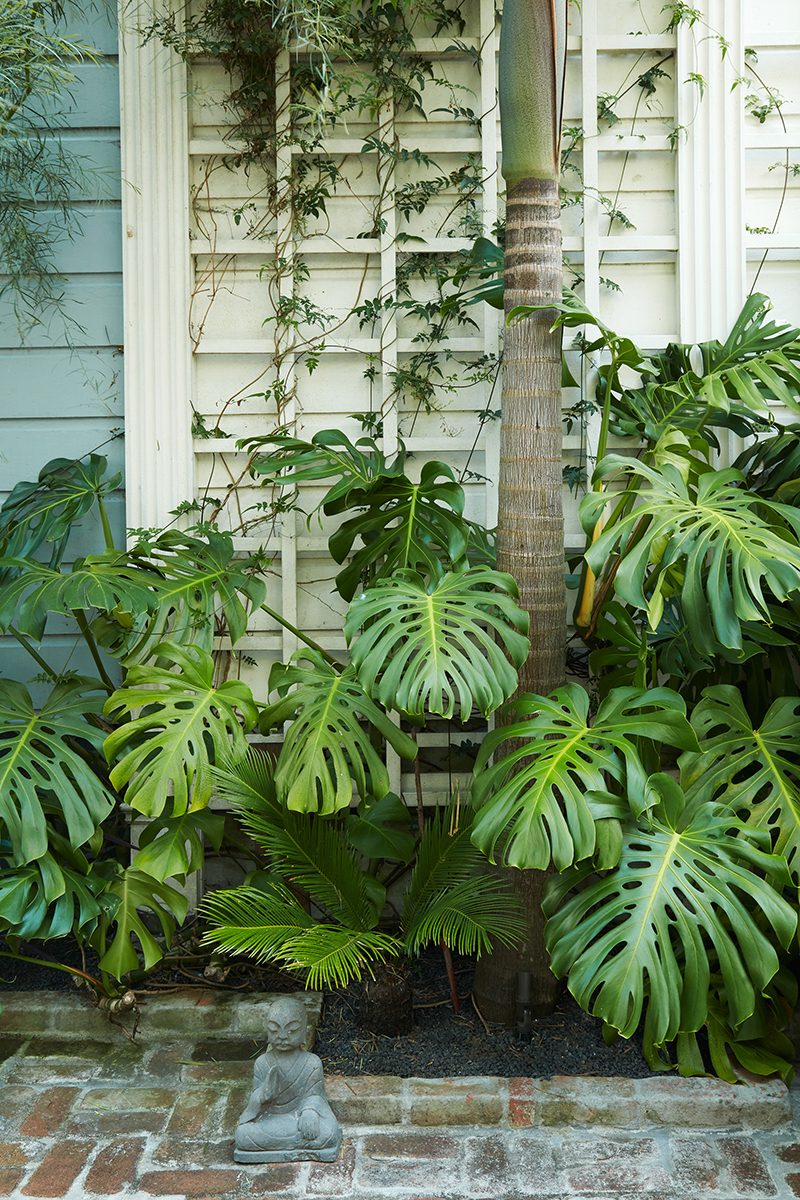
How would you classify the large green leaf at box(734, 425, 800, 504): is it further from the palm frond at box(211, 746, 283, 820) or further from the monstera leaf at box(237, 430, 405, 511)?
the palm frond at box(211, 746, 283, 820)

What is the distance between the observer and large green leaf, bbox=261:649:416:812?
1.90 metres

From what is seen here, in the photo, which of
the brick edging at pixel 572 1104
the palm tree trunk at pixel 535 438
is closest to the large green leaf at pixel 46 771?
the brick edging at pixel 572 1104

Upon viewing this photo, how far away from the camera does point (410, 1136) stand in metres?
1.96

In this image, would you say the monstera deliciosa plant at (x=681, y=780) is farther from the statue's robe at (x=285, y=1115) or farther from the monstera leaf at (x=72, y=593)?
the monstera leaf at (x=72, y=593)

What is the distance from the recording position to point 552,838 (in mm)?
1744

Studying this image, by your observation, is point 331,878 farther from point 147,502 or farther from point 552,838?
point 147,502

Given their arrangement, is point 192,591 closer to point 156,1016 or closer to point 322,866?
point 322,866

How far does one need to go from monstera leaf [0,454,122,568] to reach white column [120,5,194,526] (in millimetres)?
111

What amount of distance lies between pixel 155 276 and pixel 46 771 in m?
1.40

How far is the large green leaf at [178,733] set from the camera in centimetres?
200

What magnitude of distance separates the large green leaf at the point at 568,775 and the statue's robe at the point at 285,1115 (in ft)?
2.03

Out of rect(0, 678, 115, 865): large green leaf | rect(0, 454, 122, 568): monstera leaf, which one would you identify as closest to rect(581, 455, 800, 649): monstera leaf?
rect(0, 678, 115, 865): large green leaf

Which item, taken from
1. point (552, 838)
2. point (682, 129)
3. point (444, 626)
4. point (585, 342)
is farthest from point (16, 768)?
point (682, 129)

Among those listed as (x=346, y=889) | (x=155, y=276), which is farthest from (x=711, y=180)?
(x=346, y=889)
